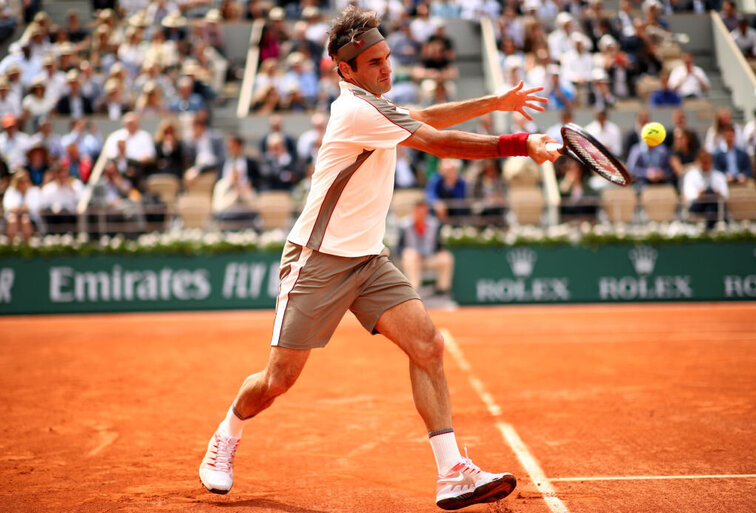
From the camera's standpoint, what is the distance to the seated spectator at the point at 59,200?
13.5 metres

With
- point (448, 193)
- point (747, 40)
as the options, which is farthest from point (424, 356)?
point (747, 40)

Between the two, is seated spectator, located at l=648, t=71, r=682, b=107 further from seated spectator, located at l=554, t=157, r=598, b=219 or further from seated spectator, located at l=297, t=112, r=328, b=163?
seated spectator, located at l=297, t=112, r=328, b=163

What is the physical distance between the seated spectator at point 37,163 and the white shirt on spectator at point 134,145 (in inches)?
40.7

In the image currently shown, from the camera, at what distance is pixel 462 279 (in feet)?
44.3

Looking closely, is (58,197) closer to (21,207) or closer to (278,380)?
(21,207)

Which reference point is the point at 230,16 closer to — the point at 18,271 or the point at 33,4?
the point at 33,4

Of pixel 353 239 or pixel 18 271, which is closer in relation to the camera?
pixel 353 239

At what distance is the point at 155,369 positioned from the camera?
26.9 ft

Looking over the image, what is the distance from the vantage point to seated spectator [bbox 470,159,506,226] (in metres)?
13.6

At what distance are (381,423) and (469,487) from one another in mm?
2009

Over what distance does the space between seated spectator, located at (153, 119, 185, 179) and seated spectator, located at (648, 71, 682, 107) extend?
28.4 ft

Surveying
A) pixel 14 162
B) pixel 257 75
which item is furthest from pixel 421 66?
pixel 14 162

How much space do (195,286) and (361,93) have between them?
10.2 m

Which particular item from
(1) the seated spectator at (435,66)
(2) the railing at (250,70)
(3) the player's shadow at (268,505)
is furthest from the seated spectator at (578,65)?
(3) the player's shadow at (268,505)
